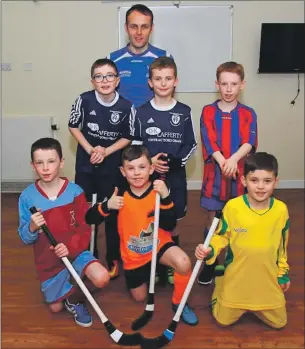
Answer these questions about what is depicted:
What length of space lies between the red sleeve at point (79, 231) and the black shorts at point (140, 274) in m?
0.31

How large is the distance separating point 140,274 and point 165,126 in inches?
34.2

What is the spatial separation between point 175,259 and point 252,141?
2.76 ft

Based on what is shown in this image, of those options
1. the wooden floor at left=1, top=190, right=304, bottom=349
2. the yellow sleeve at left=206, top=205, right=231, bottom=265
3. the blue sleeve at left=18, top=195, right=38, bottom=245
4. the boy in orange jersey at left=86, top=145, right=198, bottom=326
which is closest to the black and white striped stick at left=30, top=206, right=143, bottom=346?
the wooden floor at left=1, top=190, right=304, bottom=349

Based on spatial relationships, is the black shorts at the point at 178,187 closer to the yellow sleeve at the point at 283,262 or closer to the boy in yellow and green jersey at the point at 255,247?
the boy in yellow and green jersey at the point at 255,247

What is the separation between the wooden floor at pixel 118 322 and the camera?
2.26 meters

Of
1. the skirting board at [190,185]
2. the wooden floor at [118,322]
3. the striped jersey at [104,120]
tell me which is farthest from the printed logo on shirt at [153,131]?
the skirting board at [190,185]

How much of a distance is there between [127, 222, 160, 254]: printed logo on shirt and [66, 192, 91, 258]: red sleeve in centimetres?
26

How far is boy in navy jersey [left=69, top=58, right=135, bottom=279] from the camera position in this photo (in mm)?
2600

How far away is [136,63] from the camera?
2.90 m

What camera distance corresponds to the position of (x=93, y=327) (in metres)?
2.39

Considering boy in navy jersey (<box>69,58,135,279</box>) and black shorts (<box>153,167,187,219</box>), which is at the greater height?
boy in navy jersey (<box>69,58,135,279</box>)

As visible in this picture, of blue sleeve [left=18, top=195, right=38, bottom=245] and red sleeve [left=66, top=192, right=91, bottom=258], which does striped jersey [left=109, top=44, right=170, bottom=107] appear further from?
blue sleeve [left=18, top=195, right=38, bottom=245]

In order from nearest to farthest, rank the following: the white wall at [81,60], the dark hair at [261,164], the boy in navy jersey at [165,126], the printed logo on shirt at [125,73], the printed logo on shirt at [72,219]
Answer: the dark hair at [261,164]
the printed logo on shirt at [72,219]
the boy in navy jersey at [165,126]
the printed logo on shirt at [125,73]
the white wall at [81,60]

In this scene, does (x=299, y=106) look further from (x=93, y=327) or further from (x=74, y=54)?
(x=93, y=327)
